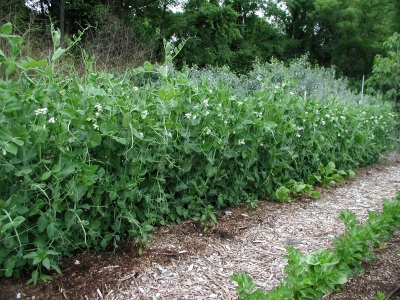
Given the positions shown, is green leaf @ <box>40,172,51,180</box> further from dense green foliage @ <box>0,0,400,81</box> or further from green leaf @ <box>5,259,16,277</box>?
dense green foliage @ <box>0,0,400,81</box>

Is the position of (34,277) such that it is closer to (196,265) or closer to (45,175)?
(45,175)

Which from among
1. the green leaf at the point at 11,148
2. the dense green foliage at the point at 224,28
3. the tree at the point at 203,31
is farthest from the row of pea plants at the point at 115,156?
the tree at the point at 203,31

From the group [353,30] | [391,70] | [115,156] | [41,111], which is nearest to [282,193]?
[115,156]

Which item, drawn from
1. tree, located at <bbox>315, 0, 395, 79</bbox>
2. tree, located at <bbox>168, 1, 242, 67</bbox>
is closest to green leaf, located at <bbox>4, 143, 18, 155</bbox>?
tree, located at <bbox>168, 1, 242, 67</bbox>

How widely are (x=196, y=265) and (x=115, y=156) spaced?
2.48 feet

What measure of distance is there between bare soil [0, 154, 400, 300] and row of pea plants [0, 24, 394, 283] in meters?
0.09

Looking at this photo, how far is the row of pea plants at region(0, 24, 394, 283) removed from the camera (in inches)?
58.4

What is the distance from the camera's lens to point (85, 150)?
1.69 metres

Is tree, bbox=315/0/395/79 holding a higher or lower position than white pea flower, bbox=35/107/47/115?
higher

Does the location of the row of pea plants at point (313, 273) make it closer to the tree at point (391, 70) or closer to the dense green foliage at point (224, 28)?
the dense green foliage at point (224, 28)

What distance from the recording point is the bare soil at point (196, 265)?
1.62 m

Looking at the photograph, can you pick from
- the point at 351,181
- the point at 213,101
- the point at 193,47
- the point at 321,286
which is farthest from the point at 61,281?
the point at 193,47

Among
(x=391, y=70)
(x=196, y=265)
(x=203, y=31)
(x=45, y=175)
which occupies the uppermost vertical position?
(x=203, y=31)

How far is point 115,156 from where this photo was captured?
189 cm
